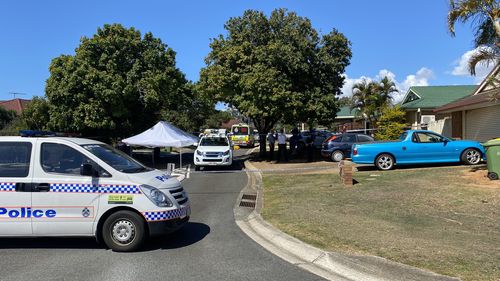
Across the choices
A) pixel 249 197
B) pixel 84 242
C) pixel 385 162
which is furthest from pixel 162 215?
pixel 385 162

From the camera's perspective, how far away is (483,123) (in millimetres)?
20578

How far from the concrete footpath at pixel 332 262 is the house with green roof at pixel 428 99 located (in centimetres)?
2544

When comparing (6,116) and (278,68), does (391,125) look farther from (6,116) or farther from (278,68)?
(6,116)

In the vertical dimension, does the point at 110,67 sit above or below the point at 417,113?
above

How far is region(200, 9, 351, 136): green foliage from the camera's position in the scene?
23.0 meters

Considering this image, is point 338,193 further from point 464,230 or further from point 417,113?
point 417,113

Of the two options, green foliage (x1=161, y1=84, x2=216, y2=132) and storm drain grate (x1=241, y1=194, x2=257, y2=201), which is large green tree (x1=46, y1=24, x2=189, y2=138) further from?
storm drain grate (x1=241, y1=194, x2=257, y2=201)

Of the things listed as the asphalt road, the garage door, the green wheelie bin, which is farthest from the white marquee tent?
the garage door

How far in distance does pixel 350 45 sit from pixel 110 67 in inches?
528

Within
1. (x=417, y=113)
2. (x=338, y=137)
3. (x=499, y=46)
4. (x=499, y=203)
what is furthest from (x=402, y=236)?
(x=417, y=113)

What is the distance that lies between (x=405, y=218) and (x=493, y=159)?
5315 millimetres

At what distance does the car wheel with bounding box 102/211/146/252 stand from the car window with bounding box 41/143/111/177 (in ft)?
2.28

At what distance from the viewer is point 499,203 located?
9602 mm

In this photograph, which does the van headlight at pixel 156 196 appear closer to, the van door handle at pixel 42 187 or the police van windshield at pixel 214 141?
the van door handle at pixel 42 187
